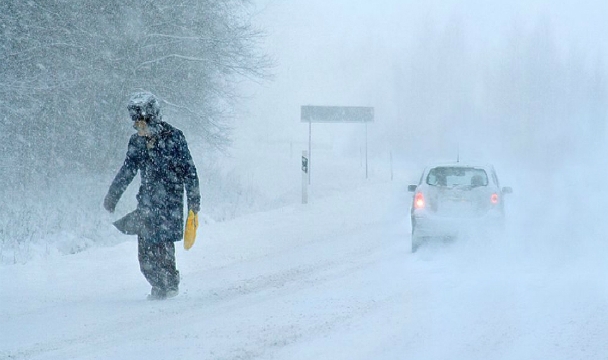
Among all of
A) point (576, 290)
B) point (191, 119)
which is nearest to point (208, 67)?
point (191, 119)

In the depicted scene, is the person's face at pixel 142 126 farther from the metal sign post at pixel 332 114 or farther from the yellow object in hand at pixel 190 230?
the metal sign post at pixel 332 114

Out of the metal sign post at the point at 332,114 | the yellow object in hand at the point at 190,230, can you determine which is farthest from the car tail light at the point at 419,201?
the metal sign post at the point at 332,114


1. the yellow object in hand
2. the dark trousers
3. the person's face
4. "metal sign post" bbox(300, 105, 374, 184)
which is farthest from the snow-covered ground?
"metal sign post" bbox(300, 105, 374, 184)

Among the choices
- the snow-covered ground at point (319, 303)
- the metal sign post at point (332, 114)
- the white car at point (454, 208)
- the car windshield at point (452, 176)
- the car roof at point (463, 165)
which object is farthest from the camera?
the metal sign post at point (332, 114)

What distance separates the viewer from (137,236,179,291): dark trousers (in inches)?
265

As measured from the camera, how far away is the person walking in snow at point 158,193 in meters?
6.67

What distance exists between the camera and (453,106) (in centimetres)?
5769

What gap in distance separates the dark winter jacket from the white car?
15.6 feet

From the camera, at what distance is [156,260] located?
676 centimetres

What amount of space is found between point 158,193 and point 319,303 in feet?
6.33

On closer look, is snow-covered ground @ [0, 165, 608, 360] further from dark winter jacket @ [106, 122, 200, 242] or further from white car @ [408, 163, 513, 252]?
dark winter jacket @ [106, 122, 200, 242]

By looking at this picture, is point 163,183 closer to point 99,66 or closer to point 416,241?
point 416,241

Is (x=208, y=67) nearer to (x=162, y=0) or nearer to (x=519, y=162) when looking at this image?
(x=162, y=0)

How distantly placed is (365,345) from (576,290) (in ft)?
10.9
